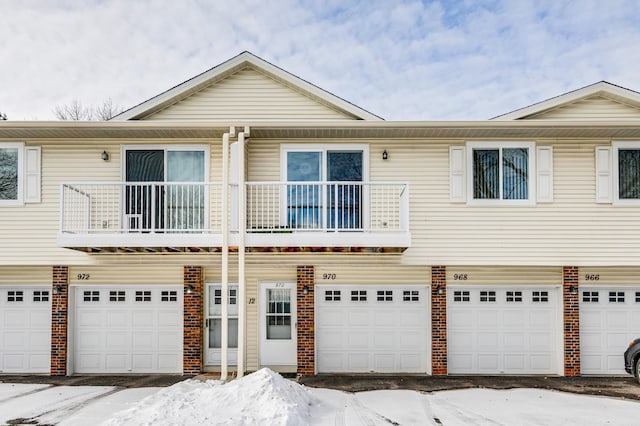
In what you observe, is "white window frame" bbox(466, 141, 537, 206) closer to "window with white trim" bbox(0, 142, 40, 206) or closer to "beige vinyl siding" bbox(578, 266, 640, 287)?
"beige vinyl siding" bbox(578, 266, 640, 287)

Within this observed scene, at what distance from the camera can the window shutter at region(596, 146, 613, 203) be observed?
11.1m

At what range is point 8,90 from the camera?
29938mm

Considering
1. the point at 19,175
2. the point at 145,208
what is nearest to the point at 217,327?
the point at 145,208

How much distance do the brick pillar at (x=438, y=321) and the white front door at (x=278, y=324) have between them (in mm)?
3428

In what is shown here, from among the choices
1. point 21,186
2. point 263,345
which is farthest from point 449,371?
point 21,186

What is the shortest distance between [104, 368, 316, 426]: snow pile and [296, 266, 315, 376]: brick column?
8.18 feet

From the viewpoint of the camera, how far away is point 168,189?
1115 cm

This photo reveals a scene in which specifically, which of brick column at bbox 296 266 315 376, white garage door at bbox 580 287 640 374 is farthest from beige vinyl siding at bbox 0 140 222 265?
white garage door at bbox 580 287 640 374

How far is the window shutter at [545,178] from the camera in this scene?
36.3 feet

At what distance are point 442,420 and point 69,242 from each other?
27.3 feet

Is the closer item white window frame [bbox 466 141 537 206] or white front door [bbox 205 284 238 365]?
white window frame [bbox 466 141 537 206]

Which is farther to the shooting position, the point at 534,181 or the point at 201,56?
the point at 201,56

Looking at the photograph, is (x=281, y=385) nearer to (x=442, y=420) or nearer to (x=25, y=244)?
(x=442, y=420)

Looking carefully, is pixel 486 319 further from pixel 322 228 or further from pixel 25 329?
pixel 25 329
